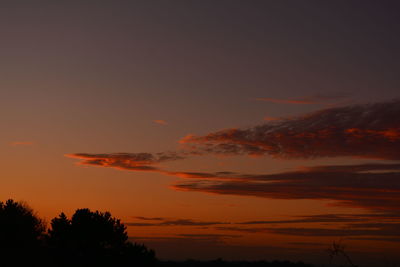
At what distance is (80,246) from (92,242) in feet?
4.34

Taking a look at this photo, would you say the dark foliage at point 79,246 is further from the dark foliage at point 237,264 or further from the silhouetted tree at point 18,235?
the dark foliage at point 237,264

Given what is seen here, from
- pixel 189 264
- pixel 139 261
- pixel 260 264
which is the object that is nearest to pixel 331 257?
pixel 139 261

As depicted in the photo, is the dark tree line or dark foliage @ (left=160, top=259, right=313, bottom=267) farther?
dark foliage @ (left=160, top=259, right=313, bottom=267)

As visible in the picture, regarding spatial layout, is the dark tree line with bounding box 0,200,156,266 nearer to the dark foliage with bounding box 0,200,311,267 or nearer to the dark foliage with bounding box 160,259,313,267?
the dark foliage with bounding box 0,200,311,267

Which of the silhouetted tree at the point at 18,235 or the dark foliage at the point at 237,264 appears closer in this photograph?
the silhouetted tree at the point at 18,235

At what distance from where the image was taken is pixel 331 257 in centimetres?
1808

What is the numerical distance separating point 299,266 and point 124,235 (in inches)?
3660

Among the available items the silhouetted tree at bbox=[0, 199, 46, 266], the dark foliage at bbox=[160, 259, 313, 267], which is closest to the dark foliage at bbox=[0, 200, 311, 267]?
the silhouetted tree at bbox=[0, 199, 46, 266]

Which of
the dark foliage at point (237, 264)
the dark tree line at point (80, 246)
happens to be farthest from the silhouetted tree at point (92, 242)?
the dark foliage at point (237, 264)

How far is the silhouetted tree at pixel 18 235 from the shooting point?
174 ft

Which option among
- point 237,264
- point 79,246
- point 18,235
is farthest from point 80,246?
point 237,264

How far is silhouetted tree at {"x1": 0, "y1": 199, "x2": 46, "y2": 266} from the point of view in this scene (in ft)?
174

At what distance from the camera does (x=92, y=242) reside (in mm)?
53094

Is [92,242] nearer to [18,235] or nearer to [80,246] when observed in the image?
[80,246]
